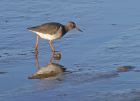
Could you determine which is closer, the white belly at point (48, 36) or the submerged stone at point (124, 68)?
the submerged stone at point (124, 68)

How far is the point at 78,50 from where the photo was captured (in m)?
12.3

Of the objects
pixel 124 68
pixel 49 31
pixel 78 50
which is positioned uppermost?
pixel 49 31

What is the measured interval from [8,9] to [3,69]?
5278 millimetres

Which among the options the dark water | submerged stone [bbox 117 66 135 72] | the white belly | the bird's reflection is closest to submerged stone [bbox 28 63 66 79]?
the bird's reflection

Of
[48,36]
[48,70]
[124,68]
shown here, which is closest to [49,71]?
[48,70]

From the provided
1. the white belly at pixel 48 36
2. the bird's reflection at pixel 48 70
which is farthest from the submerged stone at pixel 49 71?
the white belly at pixel 48 36

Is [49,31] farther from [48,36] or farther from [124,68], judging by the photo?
[124,68]

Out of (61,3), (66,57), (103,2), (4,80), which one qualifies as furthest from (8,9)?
(4,80)

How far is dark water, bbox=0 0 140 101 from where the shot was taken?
963cm

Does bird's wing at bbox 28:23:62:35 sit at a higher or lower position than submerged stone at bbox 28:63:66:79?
higher

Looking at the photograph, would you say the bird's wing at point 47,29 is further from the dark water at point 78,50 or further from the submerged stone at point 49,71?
the submerged stone at point 49,71

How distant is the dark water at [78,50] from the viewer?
9.63m

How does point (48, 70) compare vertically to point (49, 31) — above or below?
below

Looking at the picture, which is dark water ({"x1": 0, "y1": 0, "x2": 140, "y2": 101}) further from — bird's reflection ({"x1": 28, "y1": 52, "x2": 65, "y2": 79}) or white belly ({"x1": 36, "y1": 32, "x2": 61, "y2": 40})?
white belly ({"x1": 36, "y1": 32, "x2": 61, "y2": 40})
